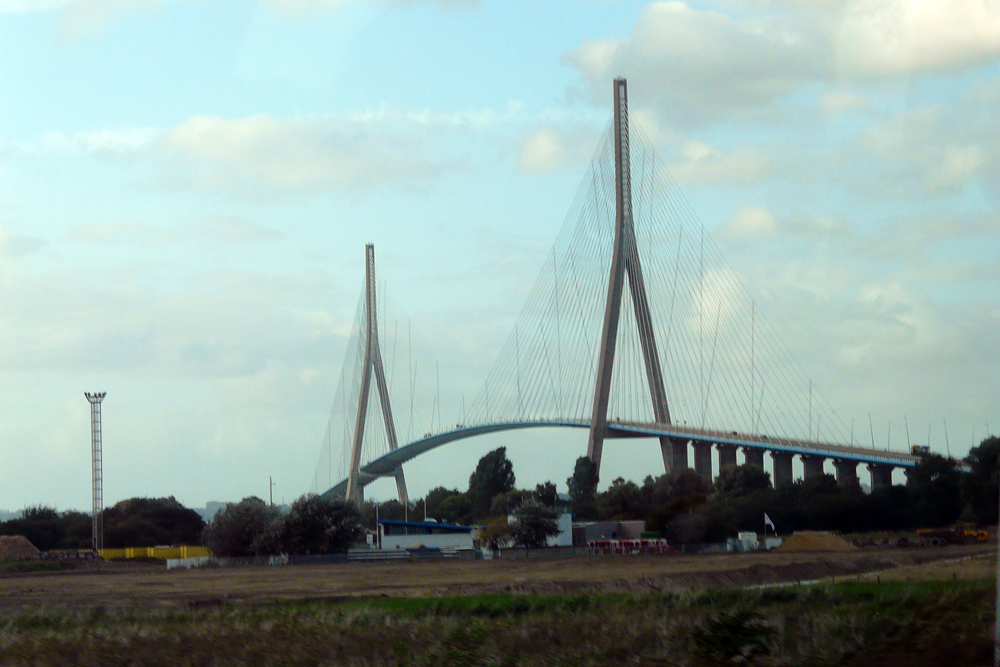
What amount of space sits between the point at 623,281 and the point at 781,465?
16.0m

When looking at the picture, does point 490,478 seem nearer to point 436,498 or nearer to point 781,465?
point 436,498

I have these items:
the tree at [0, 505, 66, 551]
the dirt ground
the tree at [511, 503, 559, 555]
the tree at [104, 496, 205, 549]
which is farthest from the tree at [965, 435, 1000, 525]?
the tree at [0, 505, 66, 551]

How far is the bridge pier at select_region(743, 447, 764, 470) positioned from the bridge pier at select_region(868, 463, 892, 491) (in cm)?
758

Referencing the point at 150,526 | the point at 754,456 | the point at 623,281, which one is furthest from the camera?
the point at 150,526

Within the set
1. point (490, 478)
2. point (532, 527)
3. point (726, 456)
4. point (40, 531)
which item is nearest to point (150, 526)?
point (40, 531)

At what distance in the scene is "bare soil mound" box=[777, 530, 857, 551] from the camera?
168 feet

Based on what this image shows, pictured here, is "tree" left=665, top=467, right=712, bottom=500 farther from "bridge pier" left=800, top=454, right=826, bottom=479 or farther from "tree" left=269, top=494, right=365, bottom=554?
"tree" left=269, top=494, right=365, bottom=554

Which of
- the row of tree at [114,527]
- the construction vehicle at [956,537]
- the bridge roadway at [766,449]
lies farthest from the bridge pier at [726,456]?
the row of tree at [114,527]

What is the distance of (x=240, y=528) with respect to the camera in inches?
2554

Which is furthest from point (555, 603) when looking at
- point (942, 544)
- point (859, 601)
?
point (942, 544)

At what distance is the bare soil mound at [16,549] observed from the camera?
6738cm

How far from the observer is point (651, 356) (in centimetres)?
6600

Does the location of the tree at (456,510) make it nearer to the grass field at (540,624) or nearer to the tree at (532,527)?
the tree at (532,527)

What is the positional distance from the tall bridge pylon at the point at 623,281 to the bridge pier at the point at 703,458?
9.05 metres
